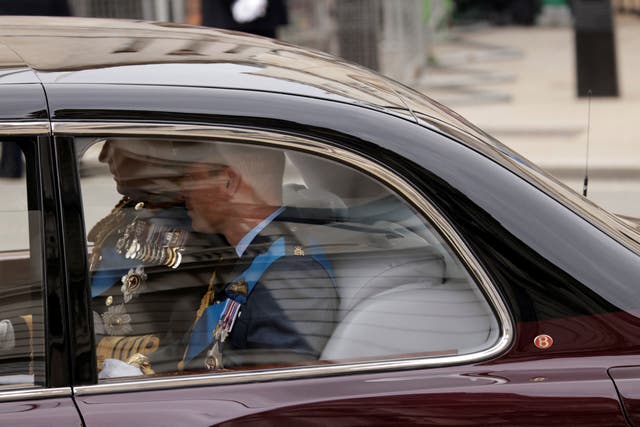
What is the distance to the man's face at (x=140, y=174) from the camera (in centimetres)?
229

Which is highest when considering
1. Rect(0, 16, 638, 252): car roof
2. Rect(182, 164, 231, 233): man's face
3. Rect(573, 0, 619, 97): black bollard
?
Rect(0, 16, 638, 252): car roof

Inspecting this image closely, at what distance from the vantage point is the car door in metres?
2.13

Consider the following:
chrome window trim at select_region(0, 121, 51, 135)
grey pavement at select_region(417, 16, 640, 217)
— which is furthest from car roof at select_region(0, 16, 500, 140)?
grey pavement at select_region(417, 16, 640, 217)

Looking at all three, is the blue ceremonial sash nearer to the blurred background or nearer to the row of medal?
the row of medal

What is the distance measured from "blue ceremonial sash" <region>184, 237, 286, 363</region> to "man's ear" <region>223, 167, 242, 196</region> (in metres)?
0.13

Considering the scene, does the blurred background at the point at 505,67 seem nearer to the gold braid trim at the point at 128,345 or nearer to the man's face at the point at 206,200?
the man's face at the point at 206,200

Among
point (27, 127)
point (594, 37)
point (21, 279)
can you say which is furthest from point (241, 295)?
point (594, 37)

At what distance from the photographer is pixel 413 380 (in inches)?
86.3

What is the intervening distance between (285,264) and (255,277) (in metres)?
0.06

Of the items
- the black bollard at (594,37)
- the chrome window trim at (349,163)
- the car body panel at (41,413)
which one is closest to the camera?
the car body panel at (41,413)

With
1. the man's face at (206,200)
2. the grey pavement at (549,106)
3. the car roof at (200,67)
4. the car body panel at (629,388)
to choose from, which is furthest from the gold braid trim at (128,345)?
the grey pavement at (549,106)

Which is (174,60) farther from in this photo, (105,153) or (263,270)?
(263,270)

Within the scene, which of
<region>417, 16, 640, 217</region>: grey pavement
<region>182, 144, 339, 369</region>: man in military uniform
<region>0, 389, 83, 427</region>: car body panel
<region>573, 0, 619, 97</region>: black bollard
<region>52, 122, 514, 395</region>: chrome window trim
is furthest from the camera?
<region>573, 0, 619, 97</region>: black bollard

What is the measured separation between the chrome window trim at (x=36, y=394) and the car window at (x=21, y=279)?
0.02 meters
